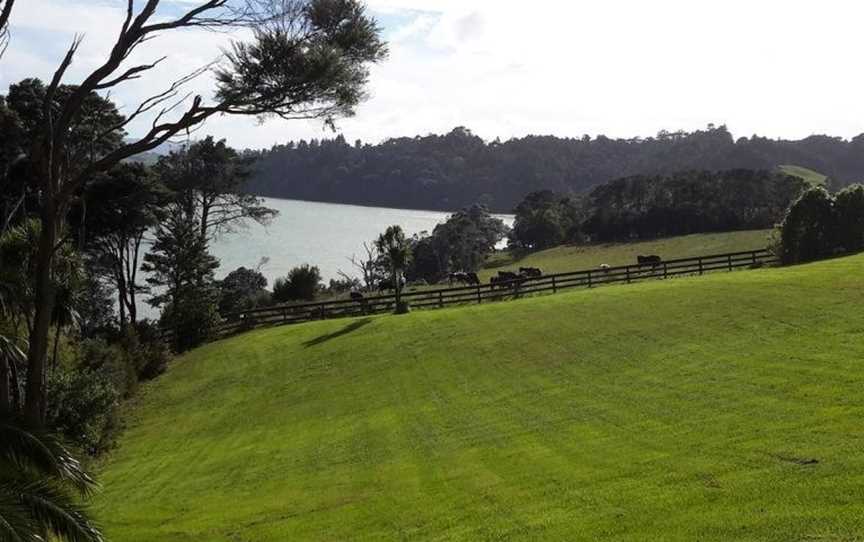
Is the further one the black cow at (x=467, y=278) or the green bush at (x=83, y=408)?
the black cow at (x=467, y=278)

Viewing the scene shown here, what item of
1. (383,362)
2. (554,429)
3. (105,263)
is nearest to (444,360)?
(383,362)

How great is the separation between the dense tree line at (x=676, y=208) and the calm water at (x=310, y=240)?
31.6 metres

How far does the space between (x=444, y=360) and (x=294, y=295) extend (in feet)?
99.8

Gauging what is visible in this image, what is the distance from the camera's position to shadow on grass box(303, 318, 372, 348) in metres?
30.7

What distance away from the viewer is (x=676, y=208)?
9806 centimetres

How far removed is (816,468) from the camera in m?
9.38

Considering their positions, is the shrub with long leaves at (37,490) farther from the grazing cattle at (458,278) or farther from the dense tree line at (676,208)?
the dense tree line at (676,208)

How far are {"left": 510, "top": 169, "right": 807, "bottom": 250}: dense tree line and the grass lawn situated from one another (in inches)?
2742

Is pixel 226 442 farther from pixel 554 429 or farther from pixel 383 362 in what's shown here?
pixel 554 429

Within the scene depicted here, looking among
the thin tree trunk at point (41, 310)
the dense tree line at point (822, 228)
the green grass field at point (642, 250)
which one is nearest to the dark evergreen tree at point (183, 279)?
the thin tree trunk at point (41, 310)

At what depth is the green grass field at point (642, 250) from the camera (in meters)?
75.9

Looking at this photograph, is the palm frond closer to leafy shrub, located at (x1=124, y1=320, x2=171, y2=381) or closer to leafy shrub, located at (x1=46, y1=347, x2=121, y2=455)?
leafy shrub, located at (x1=46, y1=347, x2=121, y2=455)

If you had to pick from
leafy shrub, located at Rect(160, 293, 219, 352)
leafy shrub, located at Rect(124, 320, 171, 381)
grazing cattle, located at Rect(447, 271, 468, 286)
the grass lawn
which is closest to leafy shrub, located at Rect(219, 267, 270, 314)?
leafy shrub, located at Rect(160, 293, 219, 352)

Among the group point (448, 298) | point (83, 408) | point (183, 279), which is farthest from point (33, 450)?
point (183, 279)
